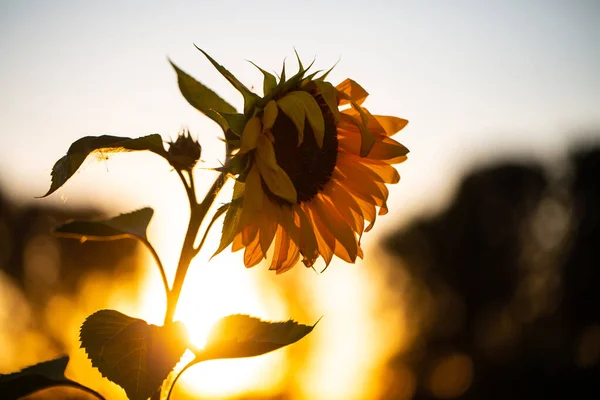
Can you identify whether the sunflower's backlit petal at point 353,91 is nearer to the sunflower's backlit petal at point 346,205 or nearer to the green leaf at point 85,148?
the sunflower's backlit petal at point 346,205

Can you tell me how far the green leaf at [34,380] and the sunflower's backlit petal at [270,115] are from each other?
72 cm

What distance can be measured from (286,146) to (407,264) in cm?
2822

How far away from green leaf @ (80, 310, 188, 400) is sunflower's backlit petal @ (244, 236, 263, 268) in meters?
0.41

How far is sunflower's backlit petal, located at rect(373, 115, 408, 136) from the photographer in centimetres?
221

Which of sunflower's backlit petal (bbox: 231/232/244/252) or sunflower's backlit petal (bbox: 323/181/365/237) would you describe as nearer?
sunflower's backlit petal (bbox: 231/232/244/252)

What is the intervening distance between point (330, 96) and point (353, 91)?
252mm

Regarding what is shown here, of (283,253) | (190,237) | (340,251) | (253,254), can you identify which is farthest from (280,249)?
(190,237)

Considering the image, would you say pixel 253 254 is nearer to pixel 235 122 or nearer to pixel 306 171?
pixel 306 171

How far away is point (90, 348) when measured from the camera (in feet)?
5.27

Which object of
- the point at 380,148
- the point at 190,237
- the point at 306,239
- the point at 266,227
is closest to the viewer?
the point at 190,237

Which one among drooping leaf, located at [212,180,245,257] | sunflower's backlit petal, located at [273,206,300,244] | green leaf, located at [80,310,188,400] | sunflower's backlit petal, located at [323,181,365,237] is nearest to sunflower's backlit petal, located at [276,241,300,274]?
sunflower's backlit petal, located at [273,206,300,244]

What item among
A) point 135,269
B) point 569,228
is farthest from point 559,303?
point 135,269

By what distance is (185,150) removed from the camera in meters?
1.80

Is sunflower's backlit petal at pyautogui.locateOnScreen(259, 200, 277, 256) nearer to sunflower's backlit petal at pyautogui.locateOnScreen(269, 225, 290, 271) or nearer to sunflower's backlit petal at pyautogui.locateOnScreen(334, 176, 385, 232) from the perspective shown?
sunflower's backlit petal at pyautogui.locateOnScreen(269, 225, 290, 271)
